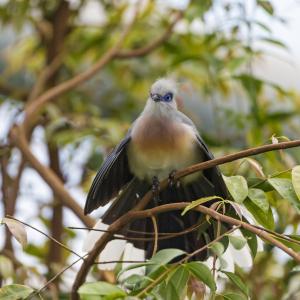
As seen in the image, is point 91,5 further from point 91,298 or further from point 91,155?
point 91,298

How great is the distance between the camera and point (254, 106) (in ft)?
8.62

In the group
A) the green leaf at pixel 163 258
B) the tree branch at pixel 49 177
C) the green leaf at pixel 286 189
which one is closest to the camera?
the green leaf at pixel 163 258

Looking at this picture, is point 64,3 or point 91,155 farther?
point 64,3

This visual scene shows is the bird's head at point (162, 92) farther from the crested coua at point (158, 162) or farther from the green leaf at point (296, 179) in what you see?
the green leaf at point (296, 179)

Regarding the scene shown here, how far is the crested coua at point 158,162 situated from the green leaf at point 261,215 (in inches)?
17.9

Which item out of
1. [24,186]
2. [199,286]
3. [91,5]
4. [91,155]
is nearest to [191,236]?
[199,286]

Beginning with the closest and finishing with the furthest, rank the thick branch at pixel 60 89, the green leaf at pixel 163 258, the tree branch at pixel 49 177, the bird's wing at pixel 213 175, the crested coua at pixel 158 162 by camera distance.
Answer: the green leaf at pixel 163 258, the bird's wing at pixel 213 175, the crested coua at pixel 158 162, the tree branch at pixel 49 177, the thick branch at pixel 60 89

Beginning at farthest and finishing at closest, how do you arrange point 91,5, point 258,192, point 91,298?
point 91,5 → point 258,192 → point 91,298

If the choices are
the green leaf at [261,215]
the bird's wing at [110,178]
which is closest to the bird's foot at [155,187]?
the bird's wing at [110,178]

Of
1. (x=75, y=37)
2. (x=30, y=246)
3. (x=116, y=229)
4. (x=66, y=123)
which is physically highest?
(x=75, y=37)

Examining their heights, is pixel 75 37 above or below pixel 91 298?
above

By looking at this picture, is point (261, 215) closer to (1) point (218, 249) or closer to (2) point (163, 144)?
(1) point (218, 249)

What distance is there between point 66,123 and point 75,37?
2.69 feet

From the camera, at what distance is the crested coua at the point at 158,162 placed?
2.13 meters
